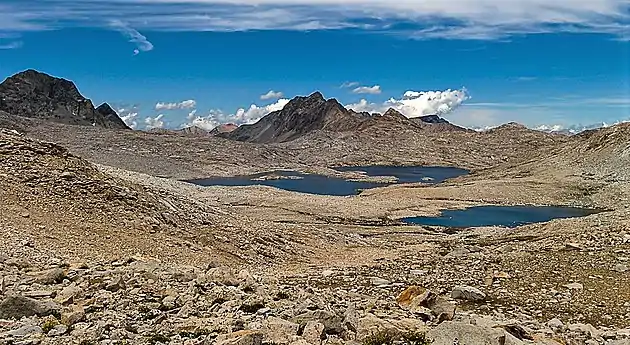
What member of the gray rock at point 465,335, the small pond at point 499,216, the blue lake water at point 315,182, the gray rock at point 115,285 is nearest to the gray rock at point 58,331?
the gray rock at point 115,285

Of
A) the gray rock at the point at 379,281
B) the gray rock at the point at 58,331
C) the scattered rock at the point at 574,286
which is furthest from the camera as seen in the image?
the gray rock at the point at 379,281

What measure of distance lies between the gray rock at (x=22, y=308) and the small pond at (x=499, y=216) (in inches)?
2195

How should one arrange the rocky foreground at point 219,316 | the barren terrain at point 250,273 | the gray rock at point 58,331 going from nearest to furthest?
1. the rocky foreground at point 219,316
2. the gray rock at point 58,331
3. the barren terrain at point 250,273

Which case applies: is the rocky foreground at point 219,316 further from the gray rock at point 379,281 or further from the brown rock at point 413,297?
the gray rock at point 379,281

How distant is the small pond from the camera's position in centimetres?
6806

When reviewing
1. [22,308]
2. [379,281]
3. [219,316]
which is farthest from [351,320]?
[379,281]

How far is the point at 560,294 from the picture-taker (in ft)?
57.6

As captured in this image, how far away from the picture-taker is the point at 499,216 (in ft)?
245

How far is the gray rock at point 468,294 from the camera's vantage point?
17.0m

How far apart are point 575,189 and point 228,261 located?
77.7 metres

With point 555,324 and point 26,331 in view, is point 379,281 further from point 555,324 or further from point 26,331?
point 26,331

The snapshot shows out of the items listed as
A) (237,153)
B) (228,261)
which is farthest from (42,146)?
(237,153)

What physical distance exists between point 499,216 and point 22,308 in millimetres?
68296

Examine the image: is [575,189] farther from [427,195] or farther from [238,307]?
[238,307]
